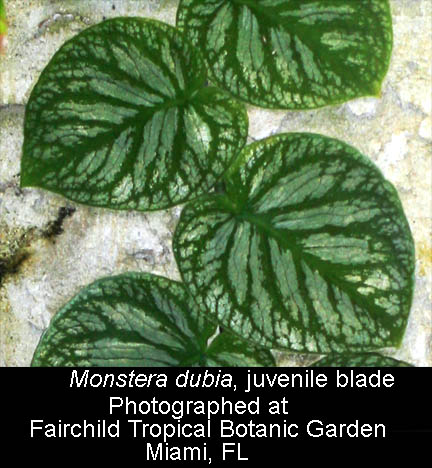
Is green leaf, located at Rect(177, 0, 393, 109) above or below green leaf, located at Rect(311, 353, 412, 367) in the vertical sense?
above

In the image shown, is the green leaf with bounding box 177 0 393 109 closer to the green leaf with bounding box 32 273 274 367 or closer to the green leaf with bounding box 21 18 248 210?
the green leaf with bounding box 21 18 248 210

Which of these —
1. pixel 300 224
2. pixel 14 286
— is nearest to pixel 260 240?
pixel 300 224

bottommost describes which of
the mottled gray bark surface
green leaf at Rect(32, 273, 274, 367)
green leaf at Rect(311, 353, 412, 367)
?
green leaf at Rect(311, 353, 412, 367)

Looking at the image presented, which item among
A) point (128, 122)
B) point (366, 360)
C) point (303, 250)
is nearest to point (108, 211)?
point (128, 122)

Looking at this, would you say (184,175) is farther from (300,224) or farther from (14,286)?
(14,286)

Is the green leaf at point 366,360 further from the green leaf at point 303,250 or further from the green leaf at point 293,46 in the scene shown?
the green leaf at point 293,46

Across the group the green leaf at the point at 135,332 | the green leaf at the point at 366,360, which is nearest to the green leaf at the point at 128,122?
the green leaf at the point at 135,332

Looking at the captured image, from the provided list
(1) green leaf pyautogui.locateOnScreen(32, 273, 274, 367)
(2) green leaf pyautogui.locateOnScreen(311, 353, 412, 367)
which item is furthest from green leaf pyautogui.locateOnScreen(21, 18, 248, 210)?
(2) green leaf pyautogui.locateOnScreen(311, 353, 412, 367)

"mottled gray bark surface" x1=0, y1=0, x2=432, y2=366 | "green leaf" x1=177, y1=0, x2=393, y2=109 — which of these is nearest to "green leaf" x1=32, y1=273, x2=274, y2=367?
"mottled gray bark surface" x1=0, y1=0, x2=432, y2=366
